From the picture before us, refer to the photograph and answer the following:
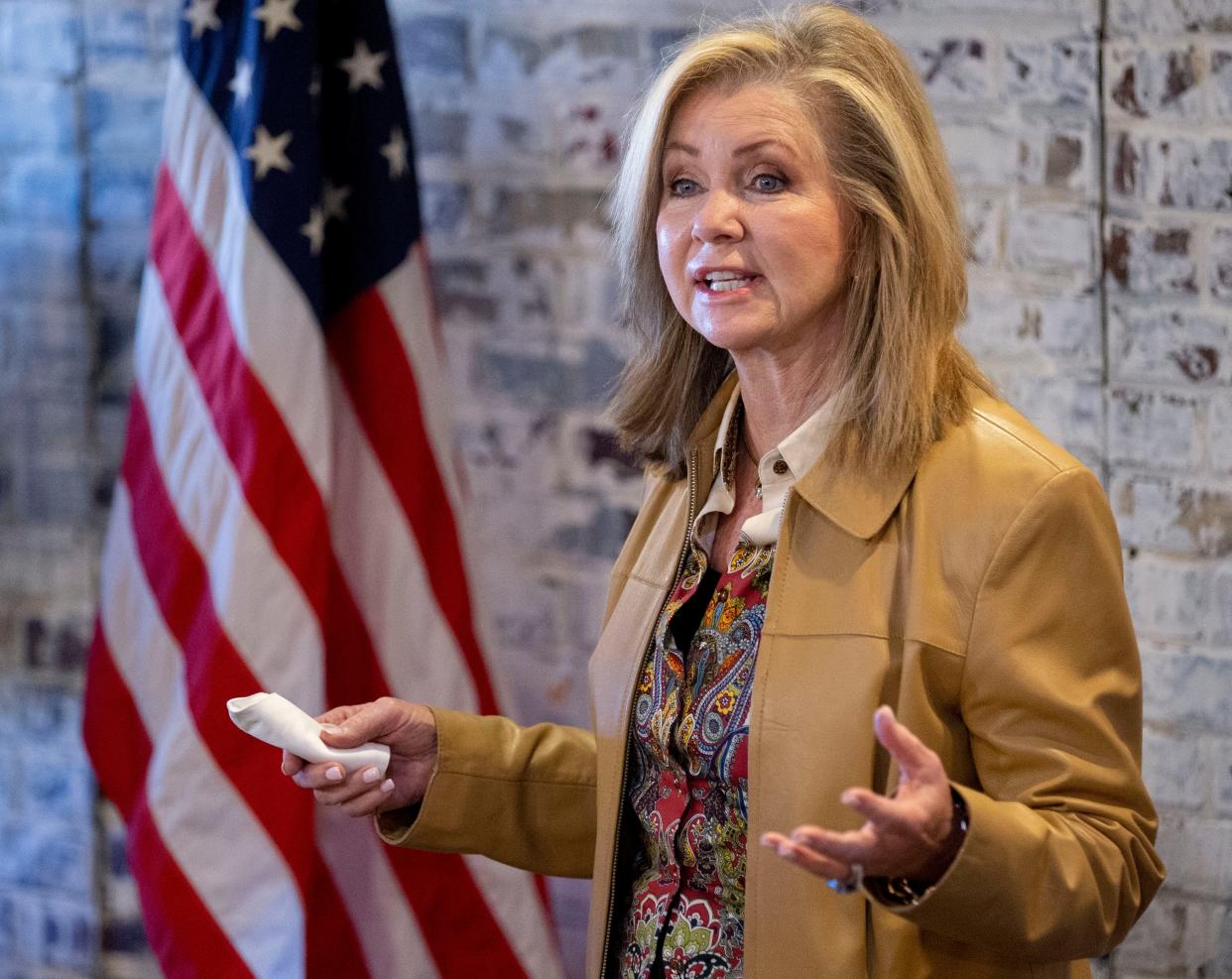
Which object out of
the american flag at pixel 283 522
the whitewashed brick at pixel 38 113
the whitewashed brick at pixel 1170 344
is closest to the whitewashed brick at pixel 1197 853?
the whitewashed brick at pixel 1170 344

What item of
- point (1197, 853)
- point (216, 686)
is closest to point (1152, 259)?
point (1197, 853)

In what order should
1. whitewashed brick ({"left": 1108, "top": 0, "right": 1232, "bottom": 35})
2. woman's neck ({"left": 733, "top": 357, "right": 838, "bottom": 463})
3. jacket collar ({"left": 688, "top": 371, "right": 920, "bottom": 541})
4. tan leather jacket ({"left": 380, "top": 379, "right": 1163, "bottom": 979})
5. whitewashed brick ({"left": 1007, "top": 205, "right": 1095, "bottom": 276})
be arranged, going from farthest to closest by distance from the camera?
1. whitewashed brick ({"left": 1007, "top": 205, "right": 1095, "bottom": 276})
2. whitewashed brick ({"left": 1108, "top": 0, "right": 1232, "bottom": 35})
3. woman's neck ({"left": 733, "top": 357, "right": 838, "bottom": 463})
4. jacket collar ({"left": 688, "top": 371, "right": 920, "bottom": 541})
5. tan leather jacket ({"left": 380, "top": 379, "right": 1163, "bottom": 979})

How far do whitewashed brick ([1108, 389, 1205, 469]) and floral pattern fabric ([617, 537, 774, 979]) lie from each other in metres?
0.77

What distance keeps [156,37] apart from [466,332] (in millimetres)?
697

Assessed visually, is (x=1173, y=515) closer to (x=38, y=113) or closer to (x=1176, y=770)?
(x=1176, y=770)

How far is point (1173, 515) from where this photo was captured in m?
1.83

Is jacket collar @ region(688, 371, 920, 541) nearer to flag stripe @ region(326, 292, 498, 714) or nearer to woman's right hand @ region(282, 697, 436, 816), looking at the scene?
woman's right hand @ region(282, 697, 436, 816)

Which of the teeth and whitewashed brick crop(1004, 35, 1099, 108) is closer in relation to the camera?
the teeth

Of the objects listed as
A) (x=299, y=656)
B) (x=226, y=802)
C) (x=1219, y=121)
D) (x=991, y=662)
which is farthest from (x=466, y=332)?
(x=991, y=662)

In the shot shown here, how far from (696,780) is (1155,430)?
2.95ft

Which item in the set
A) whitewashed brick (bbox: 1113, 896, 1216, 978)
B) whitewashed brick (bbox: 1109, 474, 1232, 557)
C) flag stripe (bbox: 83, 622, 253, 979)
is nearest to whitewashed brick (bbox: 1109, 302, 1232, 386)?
whitewashed brick (bbox: 1109, 474, 1232, 557)

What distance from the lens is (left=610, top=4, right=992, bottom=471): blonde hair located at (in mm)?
1221

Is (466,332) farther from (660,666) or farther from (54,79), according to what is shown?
(660,666)

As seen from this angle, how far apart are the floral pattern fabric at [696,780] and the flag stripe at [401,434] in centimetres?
80
